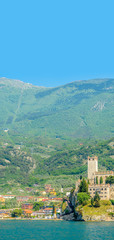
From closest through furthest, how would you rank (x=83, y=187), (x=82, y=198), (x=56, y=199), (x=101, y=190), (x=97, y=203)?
(x=97, y=203) → (x=82, y=198) → (x=101, y=190) → (x=83, y=187) → (x=56, y=199)

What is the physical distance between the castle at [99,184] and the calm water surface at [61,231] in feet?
38.7

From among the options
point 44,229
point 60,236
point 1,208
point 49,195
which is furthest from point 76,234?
point 49,195

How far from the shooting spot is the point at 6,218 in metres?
148

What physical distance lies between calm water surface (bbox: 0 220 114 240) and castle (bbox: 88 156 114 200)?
38.7 feet

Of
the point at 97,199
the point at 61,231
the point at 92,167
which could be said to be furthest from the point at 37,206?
the point at 61,231

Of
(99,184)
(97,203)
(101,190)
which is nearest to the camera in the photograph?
(97,203)

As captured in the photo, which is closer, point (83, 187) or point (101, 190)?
point (101, 190)

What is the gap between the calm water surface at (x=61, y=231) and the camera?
95.3 metres

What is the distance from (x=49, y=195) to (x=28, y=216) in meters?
52.1

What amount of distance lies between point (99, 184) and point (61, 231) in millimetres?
27389

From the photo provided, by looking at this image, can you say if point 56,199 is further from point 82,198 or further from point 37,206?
point 82,198

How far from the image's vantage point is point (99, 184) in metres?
128

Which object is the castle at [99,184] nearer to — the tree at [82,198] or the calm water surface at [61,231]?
the tree at [82,198]

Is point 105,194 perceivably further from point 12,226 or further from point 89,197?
point 12,226
